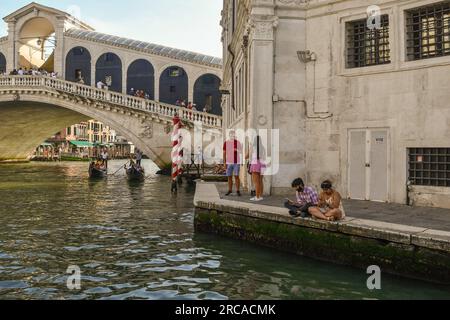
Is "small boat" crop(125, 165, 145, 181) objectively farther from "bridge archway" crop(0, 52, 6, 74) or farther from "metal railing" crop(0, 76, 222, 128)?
"bridge archway" crop(0, 52, 6, 74)

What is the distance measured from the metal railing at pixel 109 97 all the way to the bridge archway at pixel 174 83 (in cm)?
510

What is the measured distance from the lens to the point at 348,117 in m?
10.2

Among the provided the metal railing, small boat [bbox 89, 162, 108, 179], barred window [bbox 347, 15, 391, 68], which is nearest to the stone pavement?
barred window [bbox 347, 15, 391, 68]

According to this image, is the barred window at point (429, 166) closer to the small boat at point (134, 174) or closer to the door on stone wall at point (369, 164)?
the door on stone wall at point (369, 164)

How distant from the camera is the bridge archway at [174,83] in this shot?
32469 mm

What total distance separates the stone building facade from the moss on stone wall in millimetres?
2690

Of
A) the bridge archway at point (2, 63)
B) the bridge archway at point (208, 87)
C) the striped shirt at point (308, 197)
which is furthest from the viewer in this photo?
the bridge archway at point (2, 63)

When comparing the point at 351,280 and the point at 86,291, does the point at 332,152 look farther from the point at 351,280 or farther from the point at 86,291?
the point at 86,291

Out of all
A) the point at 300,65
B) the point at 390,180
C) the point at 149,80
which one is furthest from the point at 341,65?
the point at 149,80

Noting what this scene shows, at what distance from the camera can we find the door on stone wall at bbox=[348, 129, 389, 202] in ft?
31.7

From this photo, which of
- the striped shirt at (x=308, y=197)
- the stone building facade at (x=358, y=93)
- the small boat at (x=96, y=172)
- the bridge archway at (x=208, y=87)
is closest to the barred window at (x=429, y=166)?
the stone building facade at (x=358, y=93)

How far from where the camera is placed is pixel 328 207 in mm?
7082

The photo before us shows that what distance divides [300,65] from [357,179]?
2888 mm

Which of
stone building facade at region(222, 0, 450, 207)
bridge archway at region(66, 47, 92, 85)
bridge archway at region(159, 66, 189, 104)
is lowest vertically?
stone building facade at region(222, 0, 450, 207)
